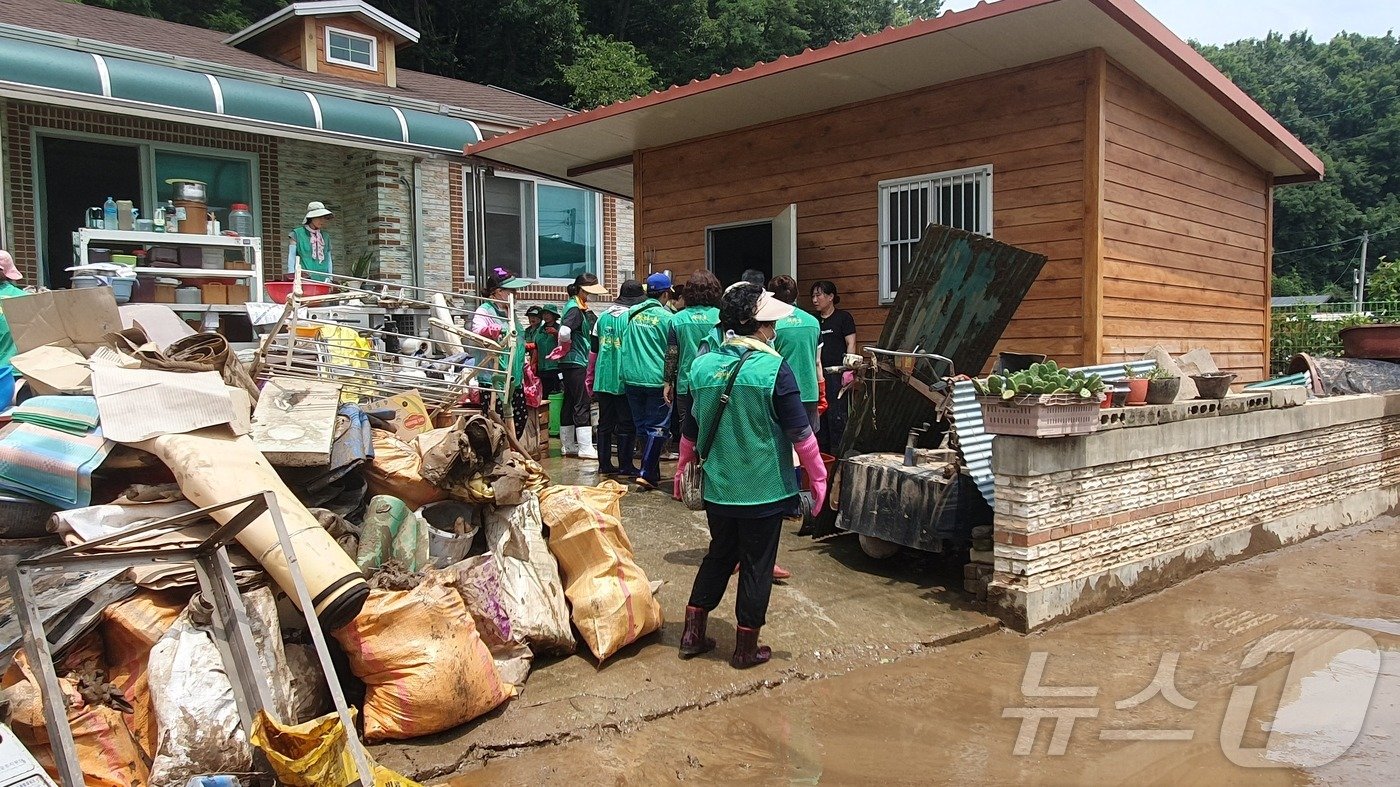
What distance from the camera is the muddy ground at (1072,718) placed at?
3.66m

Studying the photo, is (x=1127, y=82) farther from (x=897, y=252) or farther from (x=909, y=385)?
(x=909, y=385)

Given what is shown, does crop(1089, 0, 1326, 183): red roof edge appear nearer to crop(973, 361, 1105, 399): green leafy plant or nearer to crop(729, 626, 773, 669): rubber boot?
crop(973, 361, 1105, 399): green leafy plant

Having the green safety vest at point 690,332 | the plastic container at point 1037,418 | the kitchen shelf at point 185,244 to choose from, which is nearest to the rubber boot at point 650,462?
the green safety vest at point 690,332

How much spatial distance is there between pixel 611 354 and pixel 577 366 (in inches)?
43.1

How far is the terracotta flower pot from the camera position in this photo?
246 inches

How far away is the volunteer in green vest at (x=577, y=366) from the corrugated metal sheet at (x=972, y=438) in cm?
332

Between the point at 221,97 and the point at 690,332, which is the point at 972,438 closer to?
the point at 690,332

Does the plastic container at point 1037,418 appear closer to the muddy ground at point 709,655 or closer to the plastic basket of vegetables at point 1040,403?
the plastic basket of vegetables at point 1040,403

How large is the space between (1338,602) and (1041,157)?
12.4 feet

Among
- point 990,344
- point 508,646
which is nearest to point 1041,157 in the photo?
point 990,344

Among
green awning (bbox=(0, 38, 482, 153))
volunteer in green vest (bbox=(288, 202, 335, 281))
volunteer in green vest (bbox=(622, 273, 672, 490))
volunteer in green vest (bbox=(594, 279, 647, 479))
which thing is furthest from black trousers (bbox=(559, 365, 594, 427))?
green awning (bbox=(0, 38, 482, 153))

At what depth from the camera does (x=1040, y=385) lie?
17.3 ft

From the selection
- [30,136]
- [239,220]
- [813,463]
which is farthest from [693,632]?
[30,136]

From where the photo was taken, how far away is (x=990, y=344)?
6832 millimetres
